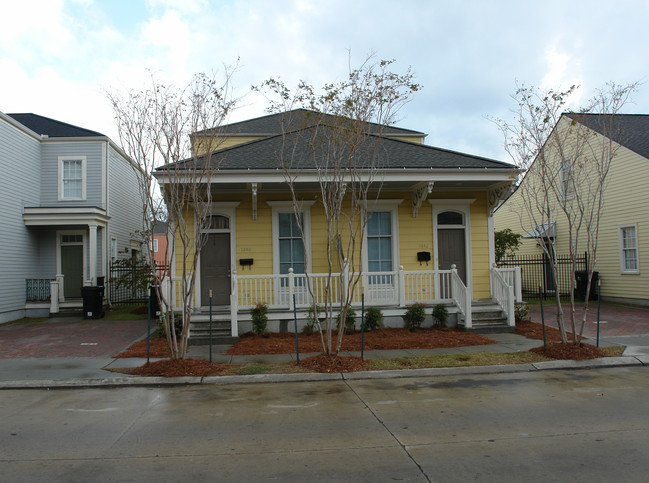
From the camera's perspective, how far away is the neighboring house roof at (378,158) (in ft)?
39.3

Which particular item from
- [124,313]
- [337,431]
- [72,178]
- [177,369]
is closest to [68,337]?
[124,313]

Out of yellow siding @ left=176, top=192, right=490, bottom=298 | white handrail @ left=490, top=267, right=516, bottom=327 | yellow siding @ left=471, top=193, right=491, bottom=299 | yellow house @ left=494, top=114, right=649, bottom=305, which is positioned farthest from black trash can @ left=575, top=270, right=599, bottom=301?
white handrail @ left=490, top=267, right=516, bottom=327

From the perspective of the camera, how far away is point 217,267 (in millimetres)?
12977

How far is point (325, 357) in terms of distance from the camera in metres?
8.60

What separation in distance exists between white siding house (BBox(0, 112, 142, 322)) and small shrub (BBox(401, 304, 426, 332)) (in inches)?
414

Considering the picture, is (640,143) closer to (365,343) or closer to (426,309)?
(426,309)

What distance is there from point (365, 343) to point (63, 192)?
46.2 feet

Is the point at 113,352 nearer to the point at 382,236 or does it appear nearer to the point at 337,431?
the point at 337,431

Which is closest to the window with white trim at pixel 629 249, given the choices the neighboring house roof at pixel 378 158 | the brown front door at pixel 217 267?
the neighboring house roof at pixel 378 158

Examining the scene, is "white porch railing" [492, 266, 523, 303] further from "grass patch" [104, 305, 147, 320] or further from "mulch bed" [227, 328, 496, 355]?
"grass patch" [104, 305, 147, 320]

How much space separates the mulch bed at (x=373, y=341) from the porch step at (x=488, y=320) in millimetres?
470

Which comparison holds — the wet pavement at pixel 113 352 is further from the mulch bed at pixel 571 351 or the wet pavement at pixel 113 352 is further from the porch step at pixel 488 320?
the porch step at pixel 488 320

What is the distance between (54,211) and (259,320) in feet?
33.8

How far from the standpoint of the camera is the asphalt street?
4168 millimetres
